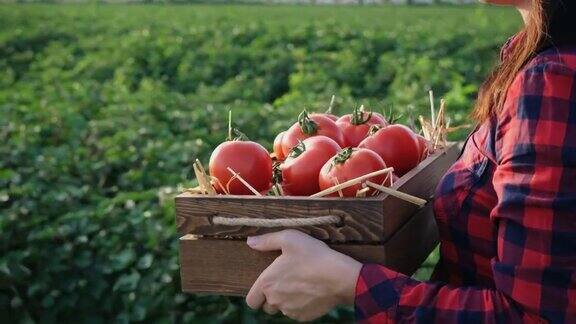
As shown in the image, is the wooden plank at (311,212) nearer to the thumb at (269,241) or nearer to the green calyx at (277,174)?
the thumb at (269,241)

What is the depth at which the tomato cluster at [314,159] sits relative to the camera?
1.88m

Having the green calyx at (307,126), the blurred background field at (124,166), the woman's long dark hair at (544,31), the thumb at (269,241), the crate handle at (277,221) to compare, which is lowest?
the blurred background field at (124,166)

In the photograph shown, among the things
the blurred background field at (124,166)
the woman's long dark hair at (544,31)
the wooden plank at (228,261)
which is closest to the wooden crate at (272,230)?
the wooden plank at (228,261)

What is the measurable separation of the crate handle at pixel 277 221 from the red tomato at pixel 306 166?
6.5 inches

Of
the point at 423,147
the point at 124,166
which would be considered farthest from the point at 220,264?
the point at 124,166

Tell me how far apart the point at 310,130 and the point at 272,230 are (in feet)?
1.23

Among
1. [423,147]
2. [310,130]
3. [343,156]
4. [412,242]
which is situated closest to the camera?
[343,156]

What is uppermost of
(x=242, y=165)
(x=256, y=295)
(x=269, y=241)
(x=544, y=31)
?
(x=544, y=31)

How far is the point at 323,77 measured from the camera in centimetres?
865

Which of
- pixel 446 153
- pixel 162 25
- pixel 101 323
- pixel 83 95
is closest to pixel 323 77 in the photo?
pixel 83 95

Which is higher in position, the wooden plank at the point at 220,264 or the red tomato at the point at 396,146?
the red tomato at the point at 396,146

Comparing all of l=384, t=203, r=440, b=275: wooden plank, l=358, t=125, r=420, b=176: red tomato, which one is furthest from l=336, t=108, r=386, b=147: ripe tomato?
l=384, t=203, r=440, b=275: wooden plank

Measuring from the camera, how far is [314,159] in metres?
1.94

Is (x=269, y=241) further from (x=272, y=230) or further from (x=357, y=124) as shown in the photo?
(x=357, y=124)
